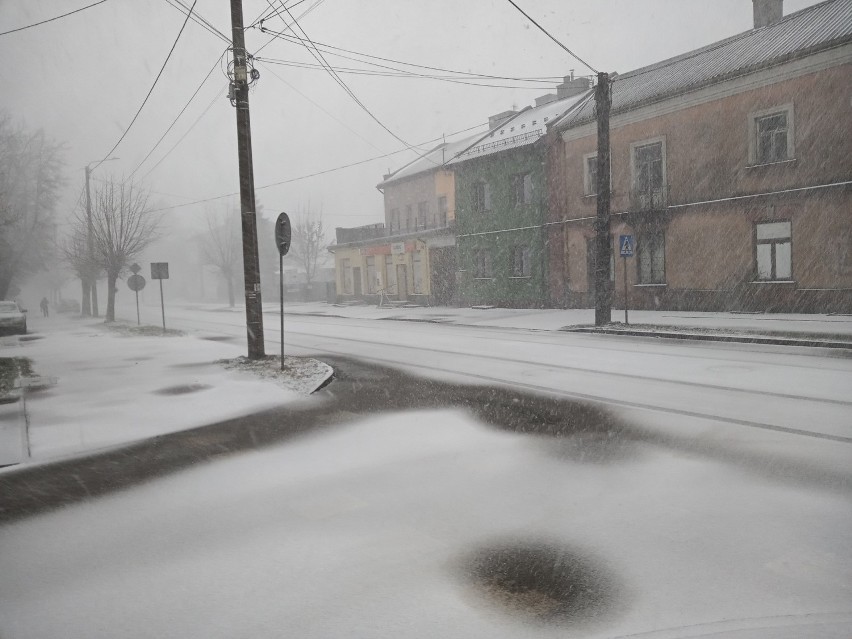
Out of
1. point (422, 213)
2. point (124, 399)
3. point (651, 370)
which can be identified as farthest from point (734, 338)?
point (422, 213)

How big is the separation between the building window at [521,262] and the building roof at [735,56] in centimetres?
582

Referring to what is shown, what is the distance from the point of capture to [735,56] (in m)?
21.1

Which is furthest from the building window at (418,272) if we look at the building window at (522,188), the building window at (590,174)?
the building window at (590,174)

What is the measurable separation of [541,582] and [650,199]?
70.7 ft

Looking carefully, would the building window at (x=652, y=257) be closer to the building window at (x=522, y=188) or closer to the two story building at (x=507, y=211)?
the two story building at (x=507, y=211)

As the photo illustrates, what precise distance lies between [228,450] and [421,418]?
2165mm

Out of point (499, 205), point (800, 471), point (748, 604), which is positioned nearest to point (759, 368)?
point (800, 471)

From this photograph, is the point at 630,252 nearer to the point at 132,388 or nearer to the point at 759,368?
the point at 759,368

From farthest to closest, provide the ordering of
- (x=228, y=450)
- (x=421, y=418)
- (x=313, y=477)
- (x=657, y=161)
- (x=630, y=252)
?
(x=657, y=161)
(x=630, y=252)
(x=421, y=418)
(x=228, y=450)
(x=313, y=477)

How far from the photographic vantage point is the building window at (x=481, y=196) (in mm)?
30084

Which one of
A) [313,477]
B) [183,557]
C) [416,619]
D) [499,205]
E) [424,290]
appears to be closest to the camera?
[416,619]

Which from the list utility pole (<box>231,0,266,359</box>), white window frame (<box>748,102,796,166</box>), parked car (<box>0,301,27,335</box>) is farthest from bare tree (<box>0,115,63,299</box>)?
white window frame (<box>748,102,796,166</box>)

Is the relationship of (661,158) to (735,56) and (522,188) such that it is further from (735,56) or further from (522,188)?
(522,188)

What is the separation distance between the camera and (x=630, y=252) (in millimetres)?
16359
